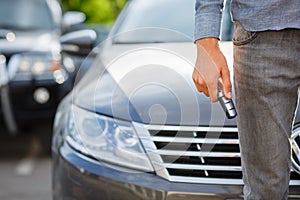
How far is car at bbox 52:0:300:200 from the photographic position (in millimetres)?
2877

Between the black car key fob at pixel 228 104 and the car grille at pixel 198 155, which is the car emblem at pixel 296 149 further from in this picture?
the black car key fob at pixel 228 104

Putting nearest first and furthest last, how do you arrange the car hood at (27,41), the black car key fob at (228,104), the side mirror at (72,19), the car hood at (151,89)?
the black car key fob at (228,104) → the car hood at (151,89) → the car hood at (27,41) → the side mirror at (72,19)

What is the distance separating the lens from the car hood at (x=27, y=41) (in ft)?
22.0

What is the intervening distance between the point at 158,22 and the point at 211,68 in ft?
6.93

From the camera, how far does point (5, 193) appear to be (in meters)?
5.33

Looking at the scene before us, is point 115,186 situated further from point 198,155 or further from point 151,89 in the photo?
point 151,89

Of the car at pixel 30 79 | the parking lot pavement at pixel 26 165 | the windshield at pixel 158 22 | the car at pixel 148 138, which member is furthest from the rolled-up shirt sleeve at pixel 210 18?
the car at pixel 30 79

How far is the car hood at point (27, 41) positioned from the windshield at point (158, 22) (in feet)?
7.58

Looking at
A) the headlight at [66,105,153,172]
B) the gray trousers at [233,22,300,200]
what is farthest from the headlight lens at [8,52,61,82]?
the gray trousers at [233,22,300,200]

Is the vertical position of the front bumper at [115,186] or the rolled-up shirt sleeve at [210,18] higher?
the rolled-up shirt sleeve at [210,18]

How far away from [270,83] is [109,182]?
1.01m

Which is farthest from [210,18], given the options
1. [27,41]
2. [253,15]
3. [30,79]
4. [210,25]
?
[27,41]

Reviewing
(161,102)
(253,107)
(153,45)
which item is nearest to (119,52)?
(153,45)

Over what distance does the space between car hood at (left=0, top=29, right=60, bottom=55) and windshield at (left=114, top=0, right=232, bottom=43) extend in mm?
2311
